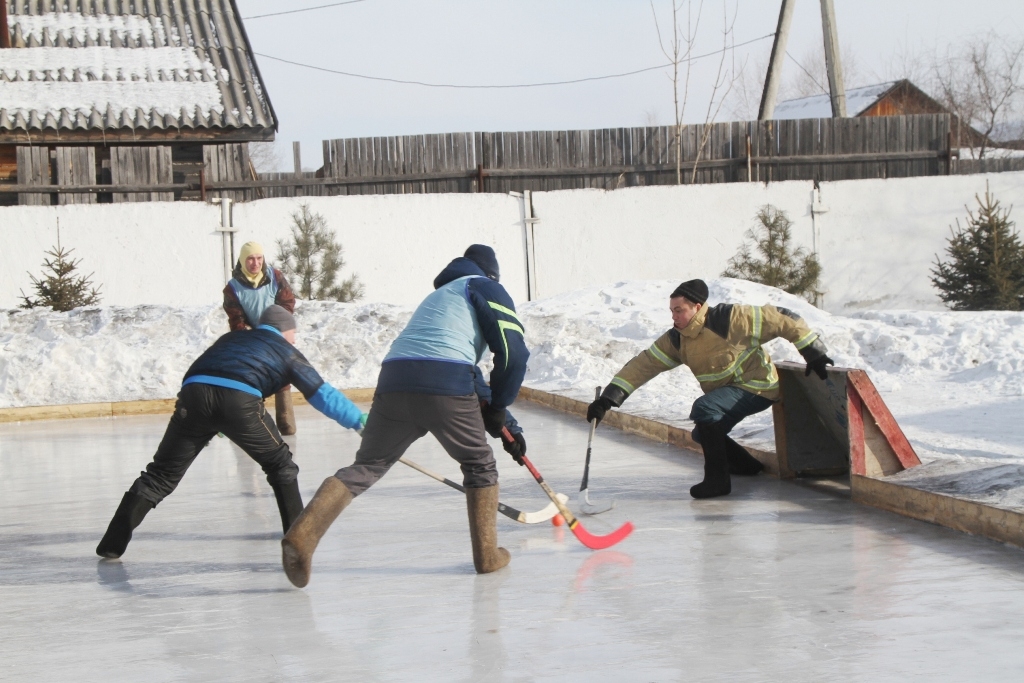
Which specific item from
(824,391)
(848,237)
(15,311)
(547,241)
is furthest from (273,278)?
(848,237)

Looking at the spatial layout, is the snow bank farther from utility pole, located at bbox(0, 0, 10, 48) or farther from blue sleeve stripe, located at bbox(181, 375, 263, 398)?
utility pole, located at bbox(0, 0, 10, 48)

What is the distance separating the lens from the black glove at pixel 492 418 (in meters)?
4.89

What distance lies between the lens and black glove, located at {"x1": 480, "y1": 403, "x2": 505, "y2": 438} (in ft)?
16.0

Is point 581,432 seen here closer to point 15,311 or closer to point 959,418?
point 959,418

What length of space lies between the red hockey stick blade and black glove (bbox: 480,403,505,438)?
0.63 meters

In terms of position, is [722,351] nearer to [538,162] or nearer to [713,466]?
[713,466]

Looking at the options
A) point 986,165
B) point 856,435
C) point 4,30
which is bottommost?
point 856,435

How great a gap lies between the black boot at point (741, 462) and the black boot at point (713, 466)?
605 millimetres

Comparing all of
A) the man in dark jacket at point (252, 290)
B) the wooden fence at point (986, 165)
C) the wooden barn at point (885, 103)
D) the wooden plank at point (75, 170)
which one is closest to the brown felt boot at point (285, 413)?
the man in dark jacket at point (252, 290)

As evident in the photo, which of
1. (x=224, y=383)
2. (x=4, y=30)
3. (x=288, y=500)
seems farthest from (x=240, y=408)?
(x=4, y=30)

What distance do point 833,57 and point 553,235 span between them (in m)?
8.18

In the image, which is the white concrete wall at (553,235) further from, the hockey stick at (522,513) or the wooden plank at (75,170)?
the hockey stick at (522,513)

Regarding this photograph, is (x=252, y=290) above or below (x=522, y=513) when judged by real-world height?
above

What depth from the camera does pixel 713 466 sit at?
646 cm
